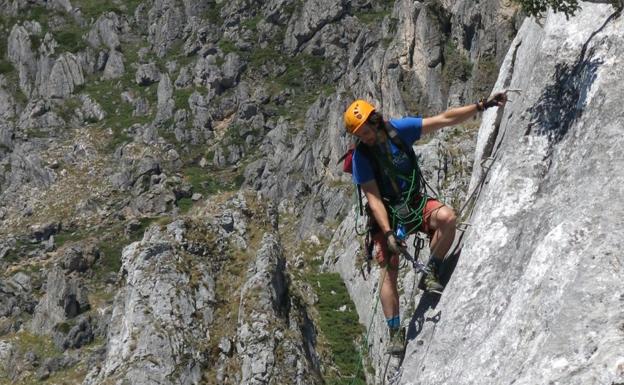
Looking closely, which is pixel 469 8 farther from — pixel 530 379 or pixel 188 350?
pixel 530 379

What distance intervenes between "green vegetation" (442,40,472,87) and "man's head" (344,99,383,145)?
50600 mm

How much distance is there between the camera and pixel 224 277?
28.8 m

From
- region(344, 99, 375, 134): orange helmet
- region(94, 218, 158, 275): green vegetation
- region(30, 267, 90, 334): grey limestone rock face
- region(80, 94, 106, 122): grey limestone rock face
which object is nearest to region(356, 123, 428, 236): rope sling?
region(344, 99, 375, 134): orange helmet

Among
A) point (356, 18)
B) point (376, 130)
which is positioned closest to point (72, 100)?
point (356, 18)

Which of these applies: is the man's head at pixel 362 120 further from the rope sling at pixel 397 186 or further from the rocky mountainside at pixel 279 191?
the rocky mountainside at pixel 279 191

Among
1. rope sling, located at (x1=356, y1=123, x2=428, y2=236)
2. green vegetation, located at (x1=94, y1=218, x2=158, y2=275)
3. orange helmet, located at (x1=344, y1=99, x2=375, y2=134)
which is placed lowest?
rope sling, located at (x1=356, y1=123, x2=428, y2=236)

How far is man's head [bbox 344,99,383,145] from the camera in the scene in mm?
9242

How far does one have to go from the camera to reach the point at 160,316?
84.2ft

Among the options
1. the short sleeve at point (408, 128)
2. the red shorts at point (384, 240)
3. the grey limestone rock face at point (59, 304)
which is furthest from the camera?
the grey limestone rock face at point (59, 304)

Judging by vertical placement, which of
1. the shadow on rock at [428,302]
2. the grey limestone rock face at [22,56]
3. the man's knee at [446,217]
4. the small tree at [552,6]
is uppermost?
the grey limestone rock face at [22,56]

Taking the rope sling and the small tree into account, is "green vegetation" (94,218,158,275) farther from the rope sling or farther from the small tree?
the small tree

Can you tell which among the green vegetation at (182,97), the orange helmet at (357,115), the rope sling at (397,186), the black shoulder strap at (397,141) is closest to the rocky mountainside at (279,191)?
the green vegetation at (182,97)

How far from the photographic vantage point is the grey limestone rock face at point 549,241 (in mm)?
6637

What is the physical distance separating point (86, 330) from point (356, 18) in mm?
83682
